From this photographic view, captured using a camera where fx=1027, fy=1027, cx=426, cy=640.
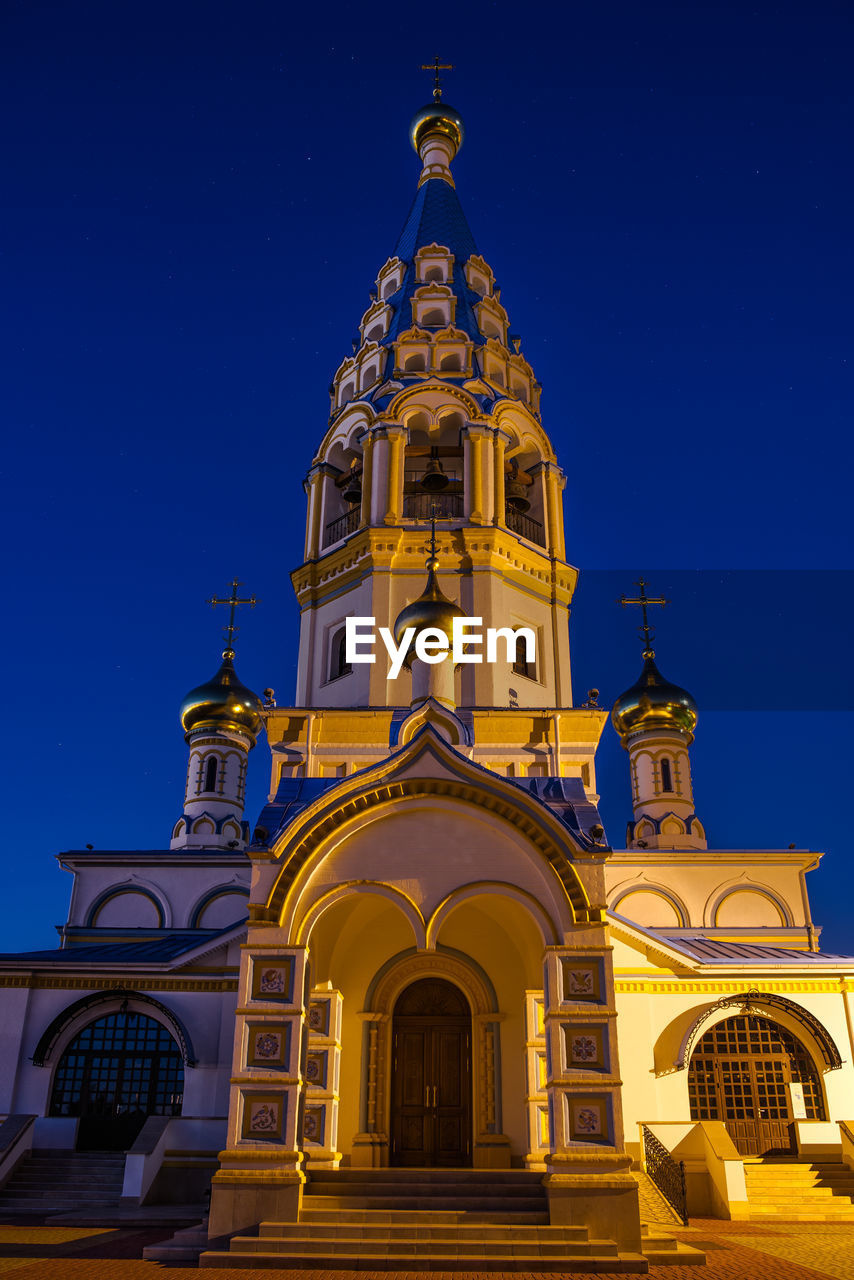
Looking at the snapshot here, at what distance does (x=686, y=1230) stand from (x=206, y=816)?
16.3m

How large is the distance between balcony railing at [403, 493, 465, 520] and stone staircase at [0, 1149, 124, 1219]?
36.0ft

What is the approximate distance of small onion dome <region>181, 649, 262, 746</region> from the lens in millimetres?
26281

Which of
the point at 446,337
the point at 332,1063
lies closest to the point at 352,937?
the point at 332,1063

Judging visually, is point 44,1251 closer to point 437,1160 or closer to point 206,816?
point 437,1160

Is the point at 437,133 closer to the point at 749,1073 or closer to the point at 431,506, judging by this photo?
the point at 431,506

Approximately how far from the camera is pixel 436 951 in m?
13.3

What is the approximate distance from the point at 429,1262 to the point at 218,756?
18.3 meters

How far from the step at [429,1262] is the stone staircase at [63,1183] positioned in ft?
16.2

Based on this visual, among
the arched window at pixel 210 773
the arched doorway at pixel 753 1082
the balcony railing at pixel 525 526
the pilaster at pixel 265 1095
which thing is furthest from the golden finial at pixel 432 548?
the arched window at pixel 210 773

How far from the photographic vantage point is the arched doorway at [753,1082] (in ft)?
47.4

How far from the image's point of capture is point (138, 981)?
15234 mm

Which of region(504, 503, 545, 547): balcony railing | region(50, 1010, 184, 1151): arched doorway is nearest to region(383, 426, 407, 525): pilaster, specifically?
region(504, 503, 545, 547): balcony railing

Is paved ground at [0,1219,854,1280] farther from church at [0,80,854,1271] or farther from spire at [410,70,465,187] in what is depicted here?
spire at [410,70,465,187]

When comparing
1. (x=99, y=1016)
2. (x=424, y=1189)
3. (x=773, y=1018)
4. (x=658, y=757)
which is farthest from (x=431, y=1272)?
(x=658, y=757)
